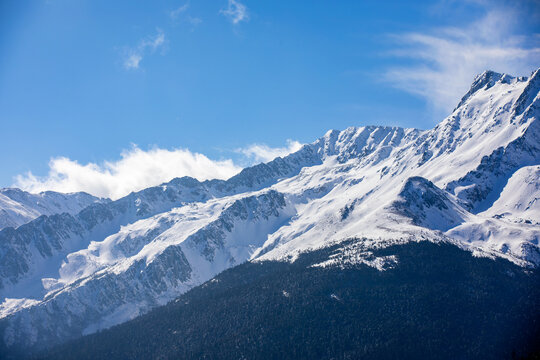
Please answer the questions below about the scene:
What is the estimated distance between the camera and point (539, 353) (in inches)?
6570
